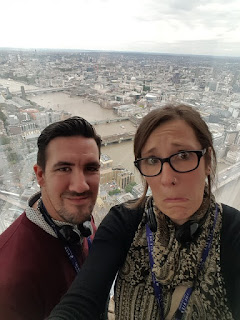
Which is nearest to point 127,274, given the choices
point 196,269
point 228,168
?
point 196,269

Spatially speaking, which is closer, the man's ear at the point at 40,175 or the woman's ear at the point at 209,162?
the woman's ear at the point at 209,162

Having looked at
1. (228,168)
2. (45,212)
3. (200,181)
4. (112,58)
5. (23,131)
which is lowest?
(228,168)

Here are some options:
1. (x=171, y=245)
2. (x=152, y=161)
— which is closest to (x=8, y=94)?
(x=152, y=161)

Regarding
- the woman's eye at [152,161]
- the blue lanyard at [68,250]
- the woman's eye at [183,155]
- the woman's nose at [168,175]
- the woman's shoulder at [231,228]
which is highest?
the woman's eye at [183,155]

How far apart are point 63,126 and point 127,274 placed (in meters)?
0.59

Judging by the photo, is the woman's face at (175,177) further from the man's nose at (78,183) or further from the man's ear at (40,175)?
the man's ear at (40,175)

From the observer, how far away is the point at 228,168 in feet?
6.06

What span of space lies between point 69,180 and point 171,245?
44 cm

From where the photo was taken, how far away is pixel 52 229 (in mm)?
783

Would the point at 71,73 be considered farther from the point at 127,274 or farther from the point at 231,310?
the point at 231,310

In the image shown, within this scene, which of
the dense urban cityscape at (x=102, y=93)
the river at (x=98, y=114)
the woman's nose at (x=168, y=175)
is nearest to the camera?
the woman's nose at (x=168, y=175)

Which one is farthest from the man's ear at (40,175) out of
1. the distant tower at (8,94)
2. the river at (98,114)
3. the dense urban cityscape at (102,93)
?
the distant tower at (8,94)

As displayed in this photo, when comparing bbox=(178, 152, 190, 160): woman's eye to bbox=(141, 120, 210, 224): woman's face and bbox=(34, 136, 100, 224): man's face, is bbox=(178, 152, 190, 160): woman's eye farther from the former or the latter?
bbox=(34, 136, 100, 224): man's face

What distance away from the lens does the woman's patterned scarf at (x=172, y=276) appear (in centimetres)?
57
